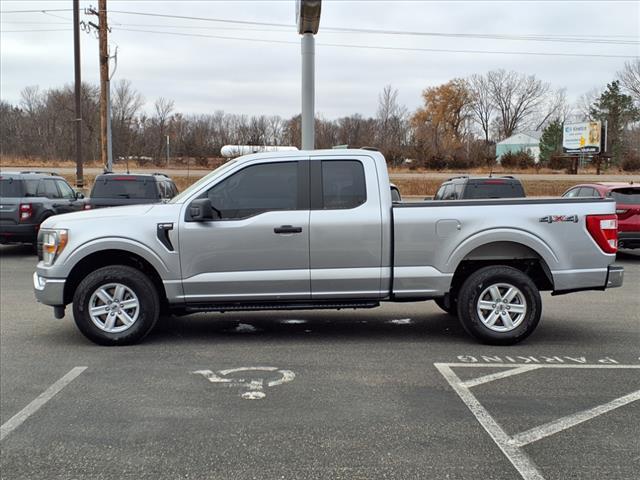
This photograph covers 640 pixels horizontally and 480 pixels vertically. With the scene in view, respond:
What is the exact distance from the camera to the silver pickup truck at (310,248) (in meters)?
5.89

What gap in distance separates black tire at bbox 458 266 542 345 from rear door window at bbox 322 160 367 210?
1.48 meters

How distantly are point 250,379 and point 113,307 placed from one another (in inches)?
74.3

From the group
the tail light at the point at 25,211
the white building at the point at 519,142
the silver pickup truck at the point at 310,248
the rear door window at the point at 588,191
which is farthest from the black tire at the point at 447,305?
the white building at the point at 519,142

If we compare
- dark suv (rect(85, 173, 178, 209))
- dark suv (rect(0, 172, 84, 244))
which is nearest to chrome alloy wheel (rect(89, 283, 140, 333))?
dark suv (rect(85, 173, 178, 209))

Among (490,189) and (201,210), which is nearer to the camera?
(201,210)

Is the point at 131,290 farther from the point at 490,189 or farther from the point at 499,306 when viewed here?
the point at 490,189

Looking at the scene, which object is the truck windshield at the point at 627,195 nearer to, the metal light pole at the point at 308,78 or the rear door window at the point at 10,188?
the metal light pole at the point at 308,78

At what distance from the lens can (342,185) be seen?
19.8 ft

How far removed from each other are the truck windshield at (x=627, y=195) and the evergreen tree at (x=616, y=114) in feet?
169

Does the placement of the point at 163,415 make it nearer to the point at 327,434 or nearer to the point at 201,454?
the point at 201,454

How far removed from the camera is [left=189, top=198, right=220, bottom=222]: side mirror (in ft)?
18.9

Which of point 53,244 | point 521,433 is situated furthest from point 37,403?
point 521,433

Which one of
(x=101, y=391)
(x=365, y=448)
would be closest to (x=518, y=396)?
(x=365, y=448)

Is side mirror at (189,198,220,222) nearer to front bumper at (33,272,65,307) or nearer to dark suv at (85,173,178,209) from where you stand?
front bumper at (33,272,65,307)
